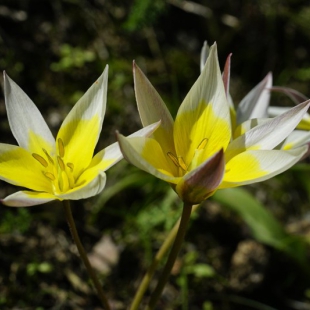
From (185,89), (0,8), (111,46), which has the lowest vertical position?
(185,89)

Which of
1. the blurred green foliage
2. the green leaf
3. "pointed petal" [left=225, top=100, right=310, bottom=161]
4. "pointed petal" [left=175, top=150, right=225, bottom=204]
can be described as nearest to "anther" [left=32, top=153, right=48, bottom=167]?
"pointed petal" [left=175, top=150, right=225, bottom=204]

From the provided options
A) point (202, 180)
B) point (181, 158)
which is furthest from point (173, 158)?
point (202, 180)

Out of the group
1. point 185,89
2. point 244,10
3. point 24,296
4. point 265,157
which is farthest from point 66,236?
point 244,10

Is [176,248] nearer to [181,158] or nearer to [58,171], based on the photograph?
[181,158]

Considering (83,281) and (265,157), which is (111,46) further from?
(265,157)

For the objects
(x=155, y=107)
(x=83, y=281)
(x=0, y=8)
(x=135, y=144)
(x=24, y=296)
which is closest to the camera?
(x=135, y=144)

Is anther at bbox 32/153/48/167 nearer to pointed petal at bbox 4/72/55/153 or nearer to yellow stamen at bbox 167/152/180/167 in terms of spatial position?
pointed petal at bbox 4/72/55/153

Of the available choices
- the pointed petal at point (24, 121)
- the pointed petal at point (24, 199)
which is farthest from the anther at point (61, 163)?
the pointed petal at point (24, 199)
